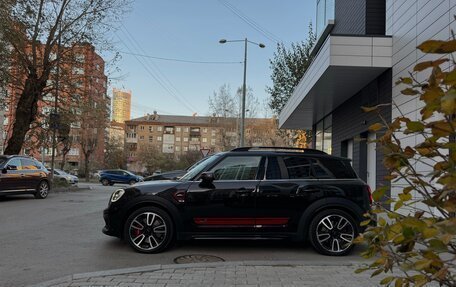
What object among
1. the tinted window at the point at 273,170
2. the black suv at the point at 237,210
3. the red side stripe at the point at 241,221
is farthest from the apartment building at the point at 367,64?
the red side stripe at the point at 241,221

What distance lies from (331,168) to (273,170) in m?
0.97

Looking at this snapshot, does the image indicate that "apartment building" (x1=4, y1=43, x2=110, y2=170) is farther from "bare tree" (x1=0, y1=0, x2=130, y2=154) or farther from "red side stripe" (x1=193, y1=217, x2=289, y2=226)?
"red side stripe" (x1=193, y1=217, x2=289, y2=226)

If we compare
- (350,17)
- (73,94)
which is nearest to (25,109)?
(73,94)

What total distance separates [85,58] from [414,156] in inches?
867

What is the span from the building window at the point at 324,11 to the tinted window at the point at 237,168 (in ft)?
48.1

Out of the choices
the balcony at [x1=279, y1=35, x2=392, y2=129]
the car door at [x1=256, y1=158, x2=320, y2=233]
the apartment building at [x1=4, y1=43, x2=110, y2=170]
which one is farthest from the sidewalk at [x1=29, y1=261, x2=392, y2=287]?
the apartment building at [x1=4, y1=43, x2=110, y2=170]

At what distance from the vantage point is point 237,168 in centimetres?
733

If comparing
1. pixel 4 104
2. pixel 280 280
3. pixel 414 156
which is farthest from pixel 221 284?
pixel 4 104

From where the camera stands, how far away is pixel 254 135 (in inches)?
2400

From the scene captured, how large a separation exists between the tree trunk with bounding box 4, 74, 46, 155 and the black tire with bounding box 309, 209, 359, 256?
57.9 feet

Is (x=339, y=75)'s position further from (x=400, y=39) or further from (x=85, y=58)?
(x=85, y=58)

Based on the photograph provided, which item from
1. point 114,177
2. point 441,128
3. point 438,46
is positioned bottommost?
point 114,177

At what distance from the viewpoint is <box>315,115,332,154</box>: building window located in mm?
22511

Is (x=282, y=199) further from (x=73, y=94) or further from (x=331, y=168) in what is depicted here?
(x=73, y=94)
